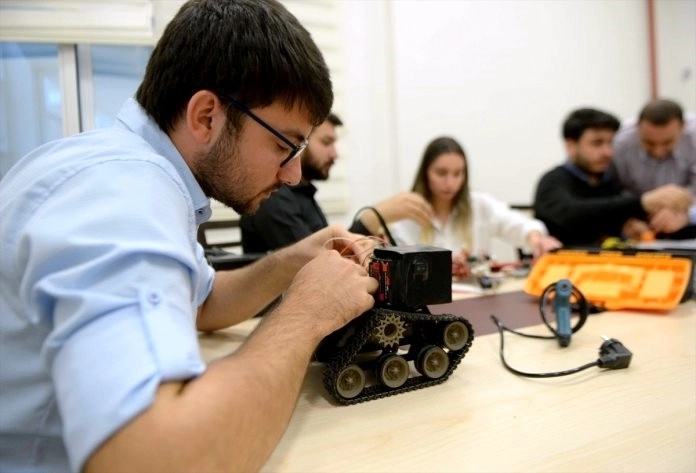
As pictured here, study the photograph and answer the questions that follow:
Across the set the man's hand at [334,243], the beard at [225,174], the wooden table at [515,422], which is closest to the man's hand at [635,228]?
the wooden table at [515,422]

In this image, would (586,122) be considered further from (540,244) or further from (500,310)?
(500,310)

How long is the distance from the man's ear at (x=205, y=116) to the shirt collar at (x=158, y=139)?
0.04 meters

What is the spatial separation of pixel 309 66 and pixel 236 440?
51 centimetres

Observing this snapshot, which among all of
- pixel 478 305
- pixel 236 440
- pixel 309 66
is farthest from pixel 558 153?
pixel 236 440

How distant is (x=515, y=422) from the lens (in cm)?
62

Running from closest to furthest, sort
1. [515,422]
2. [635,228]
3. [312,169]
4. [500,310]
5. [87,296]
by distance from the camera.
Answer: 1. [87,296]
2. [515,422]
3. [500,310]
4. [312,169]
5. [635,228]

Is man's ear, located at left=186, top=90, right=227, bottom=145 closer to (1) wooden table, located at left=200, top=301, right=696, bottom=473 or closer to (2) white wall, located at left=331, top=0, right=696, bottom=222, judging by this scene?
(1) wooden table, located at left=200, top=301, right=696, bottom=473

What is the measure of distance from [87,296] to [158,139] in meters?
Answer: 0.34

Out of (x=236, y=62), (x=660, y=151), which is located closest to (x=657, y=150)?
(x=660, y=151)

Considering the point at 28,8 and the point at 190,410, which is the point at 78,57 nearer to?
the point at 28,8

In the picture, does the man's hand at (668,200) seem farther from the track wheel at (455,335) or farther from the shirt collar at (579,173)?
the track wheel at (455,335)

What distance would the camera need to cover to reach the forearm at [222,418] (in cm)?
40

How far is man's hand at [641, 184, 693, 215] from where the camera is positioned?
2.02 meters

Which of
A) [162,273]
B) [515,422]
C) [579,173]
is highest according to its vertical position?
[579,173]
